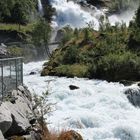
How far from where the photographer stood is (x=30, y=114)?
2247cm

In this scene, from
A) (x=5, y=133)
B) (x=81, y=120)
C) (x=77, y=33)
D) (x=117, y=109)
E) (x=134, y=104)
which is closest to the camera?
(x=5, y=133)

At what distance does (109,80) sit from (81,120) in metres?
19.8

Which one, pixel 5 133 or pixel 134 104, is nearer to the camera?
pixel 5 133

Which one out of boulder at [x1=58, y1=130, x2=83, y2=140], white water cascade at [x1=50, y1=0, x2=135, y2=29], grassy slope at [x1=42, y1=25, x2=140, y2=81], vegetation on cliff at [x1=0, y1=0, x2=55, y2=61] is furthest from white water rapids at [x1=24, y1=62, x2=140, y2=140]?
white water cascade at [x1=50, y1=0, x2=135, y2=29]

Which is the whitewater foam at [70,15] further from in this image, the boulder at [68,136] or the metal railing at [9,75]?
the boulder at [68,136]

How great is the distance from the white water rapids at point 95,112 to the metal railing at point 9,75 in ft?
5.39

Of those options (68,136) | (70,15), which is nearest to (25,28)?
(70,15)

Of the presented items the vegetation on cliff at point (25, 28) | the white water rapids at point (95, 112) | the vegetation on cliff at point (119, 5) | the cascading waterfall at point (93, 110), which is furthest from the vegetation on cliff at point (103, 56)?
the vegetation on cliff at point (119, 5)

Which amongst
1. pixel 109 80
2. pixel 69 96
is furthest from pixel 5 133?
pixel 109 80

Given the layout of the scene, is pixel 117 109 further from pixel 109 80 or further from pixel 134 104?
pixel 109 80

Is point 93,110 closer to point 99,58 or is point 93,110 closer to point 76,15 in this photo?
point 99,58

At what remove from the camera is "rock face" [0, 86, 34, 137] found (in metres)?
19.2

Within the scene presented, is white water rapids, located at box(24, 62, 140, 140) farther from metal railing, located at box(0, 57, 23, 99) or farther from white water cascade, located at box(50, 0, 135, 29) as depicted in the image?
white water cascade, located at box(50, 0, 135, 29)

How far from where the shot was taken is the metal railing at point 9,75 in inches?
894
